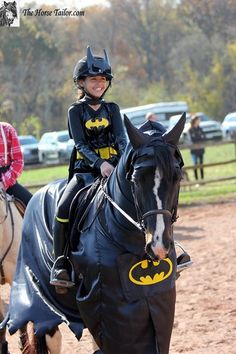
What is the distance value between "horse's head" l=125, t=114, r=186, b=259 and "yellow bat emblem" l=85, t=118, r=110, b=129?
1.05 metres

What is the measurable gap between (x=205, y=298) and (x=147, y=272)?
407cm

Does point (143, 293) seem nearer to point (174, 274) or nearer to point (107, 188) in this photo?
point (174, 274)

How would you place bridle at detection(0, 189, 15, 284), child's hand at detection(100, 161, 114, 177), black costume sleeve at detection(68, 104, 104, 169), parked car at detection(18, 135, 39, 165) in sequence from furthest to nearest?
1. parked car at detection(18, 135, 39, 165)
2. bridle at detection(0, 189, 15, 284)
3. black costume sleeve at detection(68, 104, 104, 169)
4. child's hand at detection(100, 161, 114, 177)

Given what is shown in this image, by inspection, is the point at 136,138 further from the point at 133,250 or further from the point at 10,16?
the point at 10,16

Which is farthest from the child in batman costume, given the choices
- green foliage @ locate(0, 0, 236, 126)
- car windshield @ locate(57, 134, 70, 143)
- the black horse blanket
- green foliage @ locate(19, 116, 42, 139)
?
green foliage @ locate(19, 116, 42, 139)

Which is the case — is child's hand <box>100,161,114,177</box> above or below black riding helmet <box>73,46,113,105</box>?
below

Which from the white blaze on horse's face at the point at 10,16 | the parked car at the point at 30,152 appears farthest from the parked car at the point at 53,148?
the white blaze on horse's face at the point at 10,16

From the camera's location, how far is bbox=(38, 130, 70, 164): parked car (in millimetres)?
35375

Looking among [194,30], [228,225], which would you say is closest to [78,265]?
[228,225]

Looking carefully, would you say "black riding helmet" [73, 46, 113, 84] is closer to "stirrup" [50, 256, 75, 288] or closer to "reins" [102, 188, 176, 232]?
"reins" [102, 188, 176, 232]

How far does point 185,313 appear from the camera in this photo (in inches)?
310

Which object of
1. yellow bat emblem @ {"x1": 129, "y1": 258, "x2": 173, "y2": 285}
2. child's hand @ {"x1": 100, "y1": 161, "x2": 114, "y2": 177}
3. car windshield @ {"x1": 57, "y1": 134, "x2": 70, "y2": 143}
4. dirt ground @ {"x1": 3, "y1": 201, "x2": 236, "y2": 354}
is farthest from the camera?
car windshield @ {"x1": 57, "y1": 134, "x2": 70, "y2": 143}

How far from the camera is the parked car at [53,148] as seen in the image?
35.4 metres

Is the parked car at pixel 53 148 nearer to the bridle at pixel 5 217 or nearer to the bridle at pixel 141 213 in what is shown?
the bridle at pixel 5 217
